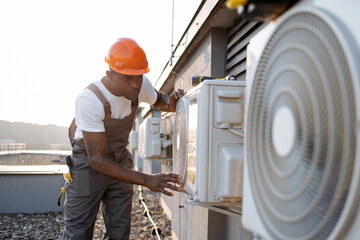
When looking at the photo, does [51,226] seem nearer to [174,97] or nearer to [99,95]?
[99,95]

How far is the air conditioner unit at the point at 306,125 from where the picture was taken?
0.69m

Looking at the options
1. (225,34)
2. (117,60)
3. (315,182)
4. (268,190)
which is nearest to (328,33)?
(315,182)

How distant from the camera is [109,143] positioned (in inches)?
118

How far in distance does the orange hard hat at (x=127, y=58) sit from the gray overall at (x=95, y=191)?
40 cm

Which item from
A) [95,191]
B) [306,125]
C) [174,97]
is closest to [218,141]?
[306,125]

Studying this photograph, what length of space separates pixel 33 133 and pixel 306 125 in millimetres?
69574

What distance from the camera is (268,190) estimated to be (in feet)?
3.34

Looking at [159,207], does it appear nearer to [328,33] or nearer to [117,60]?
[117,60]

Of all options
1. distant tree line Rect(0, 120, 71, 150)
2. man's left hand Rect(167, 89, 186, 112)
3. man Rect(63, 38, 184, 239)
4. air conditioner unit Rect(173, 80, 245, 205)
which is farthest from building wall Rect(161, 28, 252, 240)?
distant tree line Rect(0, 120, 71, 150)

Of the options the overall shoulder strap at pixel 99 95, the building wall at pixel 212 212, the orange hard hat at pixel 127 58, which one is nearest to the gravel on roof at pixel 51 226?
the building wall at pixel 212 212

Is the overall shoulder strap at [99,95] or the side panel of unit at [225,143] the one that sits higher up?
the overall shoulder strap at [99,95]

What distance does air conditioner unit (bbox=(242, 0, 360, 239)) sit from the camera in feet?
2.27

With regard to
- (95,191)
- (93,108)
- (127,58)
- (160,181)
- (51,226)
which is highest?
(127,58)

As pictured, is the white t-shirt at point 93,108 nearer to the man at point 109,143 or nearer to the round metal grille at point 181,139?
the man at point 109,143
